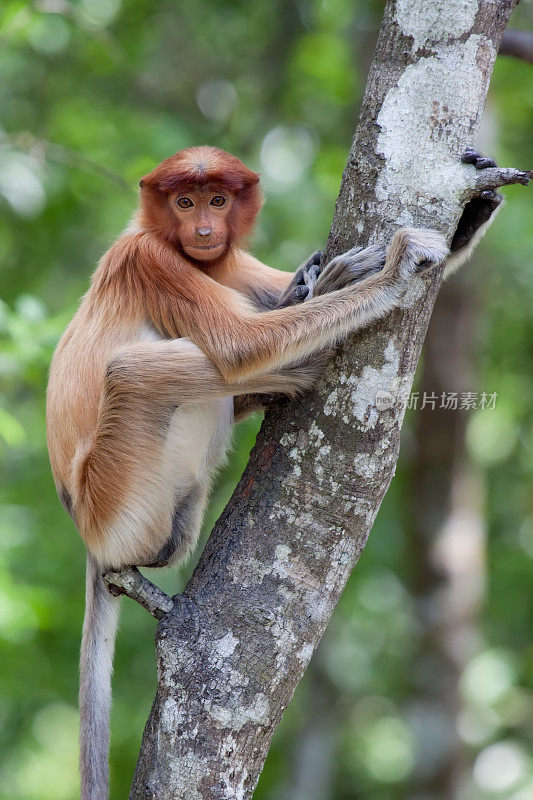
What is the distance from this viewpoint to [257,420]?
6.65 m

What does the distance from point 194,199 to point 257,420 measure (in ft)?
11.7

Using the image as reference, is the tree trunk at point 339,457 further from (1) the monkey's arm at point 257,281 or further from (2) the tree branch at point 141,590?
(1) the monkey's arm at point 257,281

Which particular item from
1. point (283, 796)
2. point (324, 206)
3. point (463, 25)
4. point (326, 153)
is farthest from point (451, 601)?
point (463, 25)

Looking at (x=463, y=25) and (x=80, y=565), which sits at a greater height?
(x=463, y=25)

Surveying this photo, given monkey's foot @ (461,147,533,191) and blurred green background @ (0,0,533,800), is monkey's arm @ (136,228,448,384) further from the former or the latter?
blurred green background @ (0,0,533,800)

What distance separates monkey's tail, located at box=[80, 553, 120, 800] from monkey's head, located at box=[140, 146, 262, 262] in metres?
1.36

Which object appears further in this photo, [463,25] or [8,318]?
[8,318]

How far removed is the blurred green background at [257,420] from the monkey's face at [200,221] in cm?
176

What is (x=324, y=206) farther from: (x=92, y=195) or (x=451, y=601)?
(x=451, y=601)

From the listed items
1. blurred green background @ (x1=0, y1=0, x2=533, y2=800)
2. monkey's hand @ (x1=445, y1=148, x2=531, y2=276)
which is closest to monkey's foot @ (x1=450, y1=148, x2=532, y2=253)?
monkey's hand @ (x1=445, y1=148, x2=531, y2=276)

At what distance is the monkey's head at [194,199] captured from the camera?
126 inches

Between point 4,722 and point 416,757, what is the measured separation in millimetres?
3930

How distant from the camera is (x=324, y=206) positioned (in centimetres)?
720

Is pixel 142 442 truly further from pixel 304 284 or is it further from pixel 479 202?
pixel 479 202
